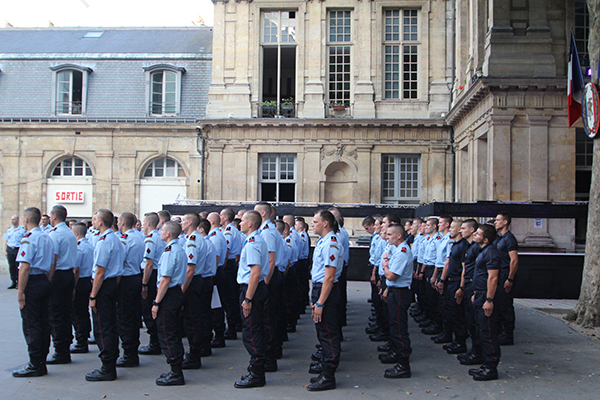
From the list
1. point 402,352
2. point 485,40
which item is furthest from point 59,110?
point 402,352

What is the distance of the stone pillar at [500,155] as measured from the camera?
16.3 metres

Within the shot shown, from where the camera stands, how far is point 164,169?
24.5 m

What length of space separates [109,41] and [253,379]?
24.1 metres

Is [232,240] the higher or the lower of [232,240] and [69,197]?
the lower

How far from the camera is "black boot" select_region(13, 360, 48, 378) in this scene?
7.05m

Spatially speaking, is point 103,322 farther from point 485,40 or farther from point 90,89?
point 90,89

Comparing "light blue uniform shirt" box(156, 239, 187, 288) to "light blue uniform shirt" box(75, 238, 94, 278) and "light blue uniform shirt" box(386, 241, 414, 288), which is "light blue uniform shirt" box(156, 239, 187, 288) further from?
"light blue uniform shirt" box(386, 241, 414, 288)

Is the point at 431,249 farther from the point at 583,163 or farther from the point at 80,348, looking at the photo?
the point at 583,163

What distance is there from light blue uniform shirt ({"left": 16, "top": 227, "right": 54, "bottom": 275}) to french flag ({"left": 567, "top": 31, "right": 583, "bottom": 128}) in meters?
12.7

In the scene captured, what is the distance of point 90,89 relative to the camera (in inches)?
990

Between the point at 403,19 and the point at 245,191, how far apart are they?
9907 millimetres

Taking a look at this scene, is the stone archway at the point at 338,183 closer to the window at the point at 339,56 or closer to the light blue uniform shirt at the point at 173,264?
the window at the point at 339,56

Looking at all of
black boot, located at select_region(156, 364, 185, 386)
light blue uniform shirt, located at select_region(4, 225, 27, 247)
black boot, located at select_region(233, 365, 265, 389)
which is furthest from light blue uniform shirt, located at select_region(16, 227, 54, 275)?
light blue uniform shirt, located at select_region(4, 225, 27, 247)

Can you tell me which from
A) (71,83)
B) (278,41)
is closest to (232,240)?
(278,41)
